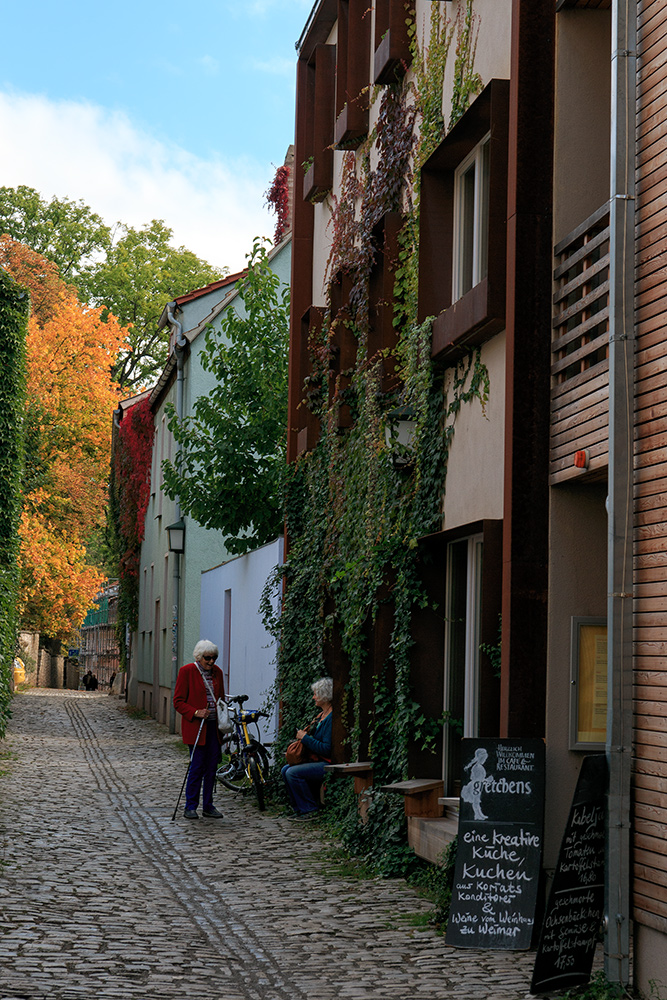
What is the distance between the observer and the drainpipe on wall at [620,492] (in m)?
6.41

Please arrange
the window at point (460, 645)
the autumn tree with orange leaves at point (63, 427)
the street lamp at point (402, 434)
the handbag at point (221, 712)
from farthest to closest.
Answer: the autumn tree with orange leaves at point (63, 427)
the handbag at point (221, 712)
the street lamp at point (402, 434)
the window at point (460, 645)

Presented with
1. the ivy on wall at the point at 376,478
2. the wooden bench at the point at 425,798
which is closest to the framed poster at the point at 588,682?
the ivy on wall at the point at 376,478

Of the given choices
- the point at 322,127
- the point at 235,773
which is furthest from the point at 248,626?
the point at 322,127

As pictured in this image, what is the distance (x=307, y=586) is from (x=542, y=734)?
24.7 ft

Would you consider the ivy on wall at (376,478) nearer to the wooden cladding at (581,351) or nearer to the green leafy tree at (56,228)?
the wooden cladding at (581,351)

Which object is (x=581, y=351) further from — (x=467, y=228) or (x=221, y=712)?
(x=221, y=712)

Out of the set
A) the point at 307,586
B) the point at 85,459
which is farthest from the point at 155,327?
the point at 307,586

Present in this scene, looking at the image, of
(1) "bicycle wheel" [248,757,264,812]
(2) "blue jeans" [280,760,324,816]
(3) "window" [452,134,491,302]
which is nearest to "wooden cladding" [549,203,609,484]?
(3) "window" [452,134,491,302]

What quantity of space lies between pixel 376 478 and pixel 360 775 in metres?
2.71

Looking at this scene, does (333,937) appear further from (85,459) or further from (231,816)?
(85,459)

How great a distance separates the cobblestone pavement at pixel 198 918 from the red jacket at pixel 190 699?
86cm

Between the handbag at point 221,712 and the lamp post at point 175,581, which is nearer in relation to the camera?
the handbag at point 221,712

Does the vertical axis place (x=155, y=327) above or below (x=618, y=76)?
above

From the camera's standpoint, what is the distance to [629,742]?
6477mm
